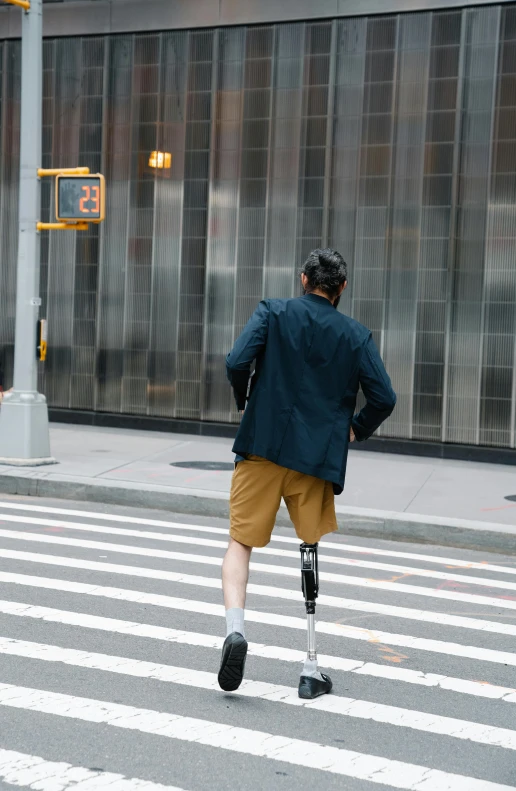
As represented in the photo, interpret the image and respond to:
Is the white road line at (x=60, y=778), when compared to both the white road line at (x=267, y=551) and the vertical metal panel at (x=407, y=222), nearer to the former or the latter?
the white road line at (x=267, y=551)

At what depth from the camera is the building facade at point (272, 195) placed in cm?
1519

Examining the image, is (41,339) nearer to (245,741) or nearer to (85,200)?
(85,200)

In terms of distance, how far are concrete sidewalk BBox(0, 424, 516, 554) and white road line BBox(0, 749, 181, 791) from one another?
6.45 m

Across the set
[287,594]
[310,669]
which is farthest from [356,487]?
[310,669]

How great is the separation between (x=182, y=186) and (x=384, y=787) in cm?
1379

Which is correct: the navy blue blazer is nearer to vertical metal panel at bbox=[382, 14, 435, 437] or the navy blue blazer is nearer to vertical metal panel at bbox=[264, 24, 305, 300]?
vertical metal panel at bbox=[382, 14, 435, 437]

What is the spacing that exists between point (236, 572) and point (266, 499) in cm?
36

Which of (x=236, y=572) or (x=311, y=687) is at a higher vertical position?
(x=236, y=572)

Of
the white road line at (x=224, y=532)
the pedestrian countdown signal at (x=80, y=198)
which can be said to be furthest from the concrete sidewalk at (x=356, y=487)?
the pedestrian countdown signal at (x=80, y=198)

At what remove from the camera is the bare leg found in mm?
5035

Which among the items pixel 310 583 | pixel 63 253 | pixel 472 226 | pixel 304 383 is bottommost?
pixel 310 583

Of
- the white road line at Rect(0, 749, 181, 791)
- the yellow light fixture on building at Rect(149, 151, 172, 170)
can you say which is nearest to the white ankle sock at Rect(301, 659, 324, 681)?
the white road line at Rect(0, 749, 181, 791)

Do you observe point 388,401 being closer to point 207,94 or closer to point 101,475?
point 101,475

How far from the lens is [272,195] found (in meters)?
16.4
